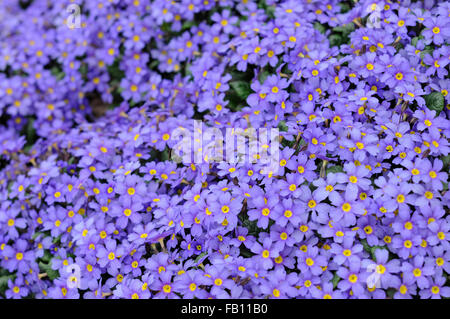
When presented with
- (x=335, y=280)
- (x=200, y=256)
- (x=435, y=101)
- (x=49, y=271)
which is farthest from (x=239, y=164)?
(x=49, y=271)

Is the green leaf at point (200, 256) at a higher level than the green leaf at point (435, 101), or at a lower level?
lower

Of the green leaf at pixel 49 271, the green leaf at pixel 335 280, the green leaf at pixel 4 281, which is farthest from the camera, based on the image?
the green leaf at pixel 4 281

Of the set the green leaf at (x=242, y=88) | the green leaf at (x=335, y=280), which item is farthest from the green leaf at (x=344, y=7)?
the green leaf at (x=335, y=280)

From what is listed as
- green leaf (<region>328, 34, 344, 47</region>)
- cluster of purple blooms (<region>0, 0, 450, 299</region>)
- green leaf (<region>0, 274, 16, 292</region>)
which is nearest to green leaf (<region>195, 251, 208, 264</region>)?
cluster of purple blooms (<region>0, 0, 450, 299</region>)

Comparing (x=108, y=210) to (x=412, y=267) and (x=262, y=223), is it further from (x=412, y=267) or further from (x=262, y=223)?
(x=412, y=267)

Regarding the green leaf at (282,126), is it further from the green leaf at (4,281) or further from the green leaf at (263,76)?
the green leaf at (4,281)

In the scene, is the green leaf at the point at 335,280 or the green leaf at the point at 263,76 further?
the green leaf at the point at 263,76

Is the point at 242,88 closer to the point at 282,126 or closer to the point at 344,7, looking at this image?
the point at 282,126
